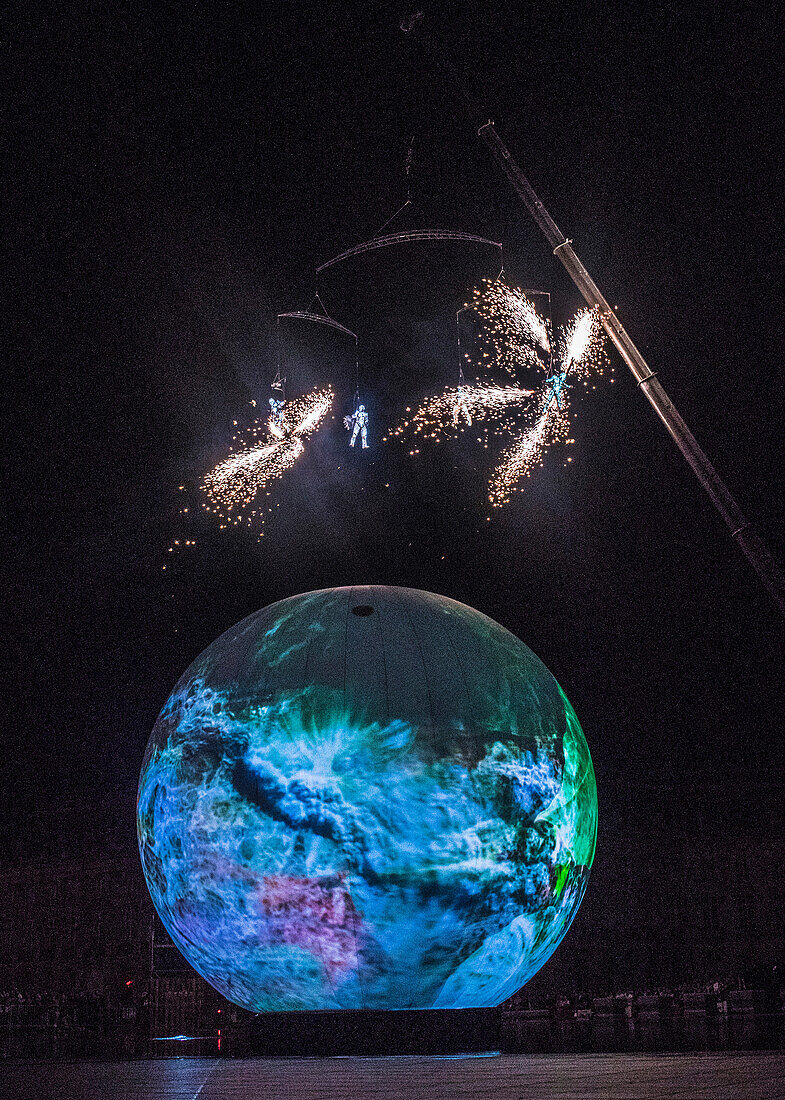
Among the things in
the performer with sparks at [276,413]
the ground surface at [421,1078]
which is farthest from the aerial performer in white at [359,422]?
the ground surface at [421,1078]

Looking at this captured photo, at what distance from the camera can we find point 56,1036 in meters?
12.6

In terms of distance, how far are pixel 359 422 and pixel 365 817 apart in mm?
5816

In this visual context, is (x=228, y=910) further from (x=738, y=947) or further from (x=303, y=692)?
(x=738, y=947)

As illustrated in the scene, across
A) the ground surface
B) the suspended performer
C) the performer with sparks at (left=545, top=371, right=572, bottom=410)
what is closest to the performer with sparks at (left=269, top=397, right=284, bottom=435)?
the suspended performer

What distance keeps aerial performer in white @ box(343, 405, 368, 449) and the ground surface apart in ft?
23.6

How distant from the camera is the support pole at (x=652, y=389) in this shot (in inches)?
428

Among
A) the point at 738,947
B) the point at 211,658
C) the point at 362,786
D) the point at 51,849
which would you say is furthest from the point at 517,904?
the point at 51,849

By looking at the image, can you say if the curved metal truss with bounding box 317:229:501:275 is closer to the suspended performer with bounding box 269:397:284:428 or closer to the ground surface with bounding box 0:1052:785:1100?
the suspended performer with bounding box 269:397:284:428

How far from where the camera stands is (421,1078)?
5406 mm

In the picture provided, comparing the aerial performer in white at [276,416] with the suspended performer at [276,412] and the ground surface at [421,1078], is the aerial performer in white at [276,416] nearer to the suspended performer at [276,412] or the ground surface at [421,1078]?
the suspended performer at [276,412]

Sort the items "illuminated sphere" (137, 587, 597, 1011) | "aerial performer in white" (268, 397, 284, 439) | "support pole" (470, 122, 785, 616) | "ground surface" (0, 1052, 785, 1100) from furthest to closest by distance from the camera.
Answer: "aerial performer in white" (268, 397, 284, 439) < "support pole" (470, 122, 785, 616) < "illuminated sphere" (137, 587, 597, 1011) < "ground surface" (0, 1052, 785, 1100)

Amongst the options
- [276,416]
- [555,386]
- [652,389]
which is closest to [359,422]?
[276,416]

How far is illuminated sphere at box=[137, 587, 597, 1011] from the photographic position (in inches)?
290

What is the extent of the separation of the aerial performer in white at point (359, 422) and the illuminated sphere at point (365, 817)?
365 centimetres
